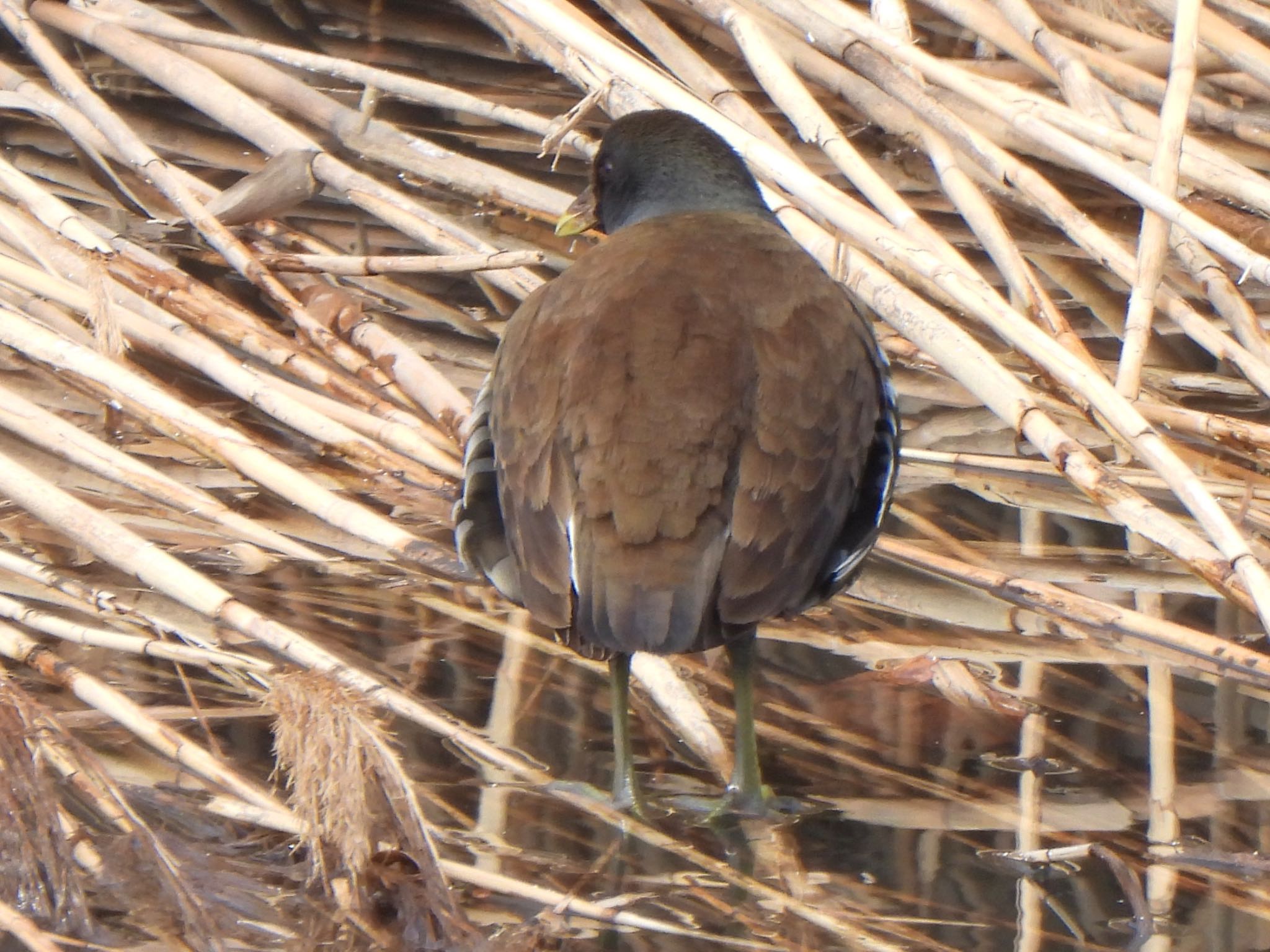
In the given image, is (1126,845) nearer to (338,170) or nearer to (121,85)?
(338,170)

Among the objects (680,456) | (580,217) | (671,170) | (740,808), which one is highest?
(671,170)

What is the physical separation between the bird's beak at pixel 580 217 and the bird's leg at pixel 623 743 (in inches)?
48.6

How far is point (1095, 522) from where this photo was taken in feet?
10.3

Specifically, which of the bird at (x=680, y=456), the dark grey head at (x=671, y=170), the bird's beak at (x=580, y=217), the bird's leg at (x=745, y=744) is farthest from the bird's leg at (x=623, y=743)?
the bird's beak at (x=580, y=217)

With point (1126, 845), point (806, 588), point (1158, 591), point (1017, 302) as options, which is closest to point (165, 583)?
point (806, 588)

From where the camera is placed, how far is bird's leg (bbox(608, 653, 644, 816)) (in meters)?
2.24

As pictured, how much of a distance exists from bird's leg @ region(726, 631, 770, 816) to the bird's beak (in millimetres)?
1225

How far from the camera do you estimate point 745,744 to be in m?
2.32

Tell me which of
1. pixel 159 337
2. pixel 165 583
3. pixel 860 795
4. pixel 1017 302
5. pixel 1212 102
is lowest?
pixel 860 795

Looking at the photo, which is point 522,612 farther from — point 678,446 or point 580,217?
point 580,217

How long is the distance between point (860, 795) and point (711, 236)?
33.5 inches

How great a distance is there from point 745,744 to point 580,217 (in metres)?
1.39

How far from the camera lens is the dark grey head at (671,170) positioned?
9.77 feet

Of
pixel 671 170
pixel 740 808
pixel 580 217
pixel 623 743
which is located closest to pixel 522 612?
pixel 623 743
